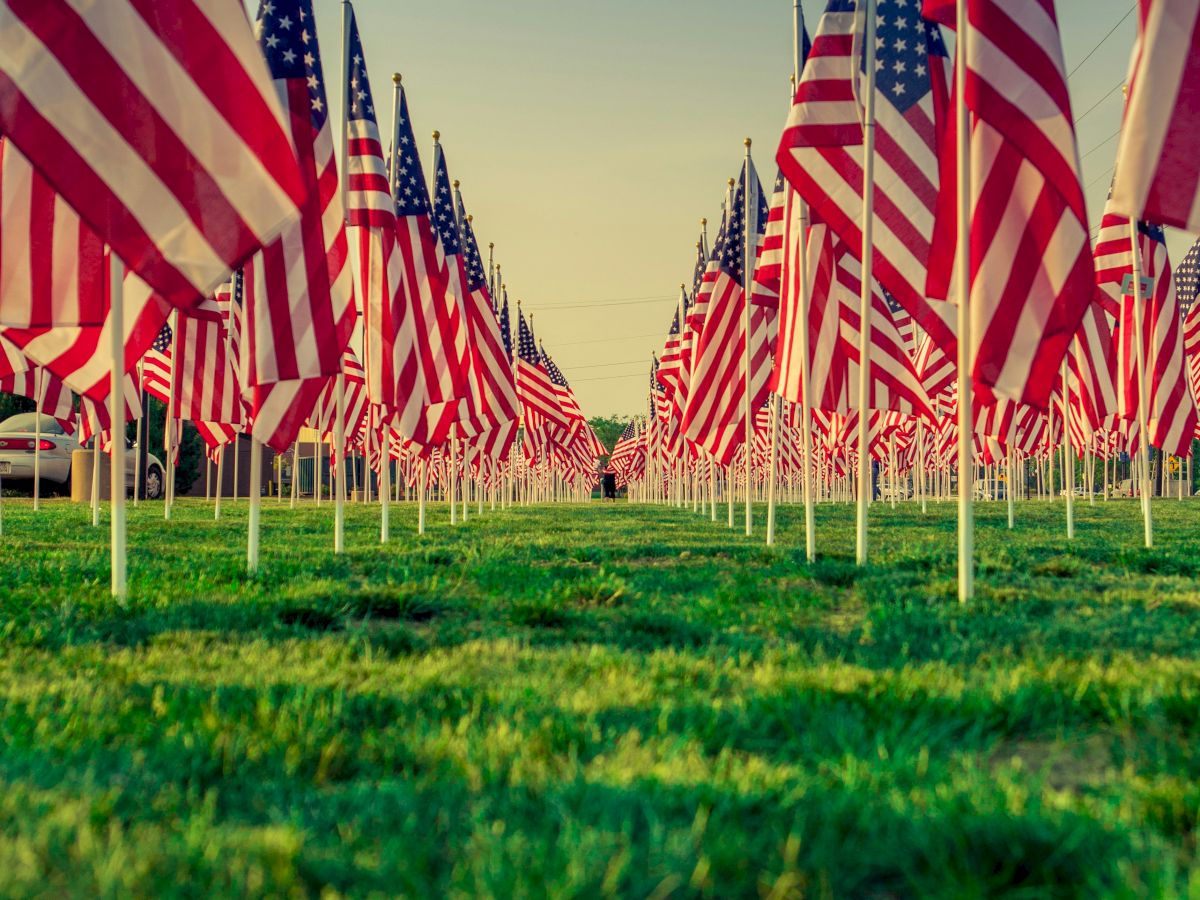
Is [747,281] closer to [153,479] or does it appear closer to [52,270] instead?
[52,270]

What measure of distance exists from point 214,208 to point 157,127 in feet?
1.77

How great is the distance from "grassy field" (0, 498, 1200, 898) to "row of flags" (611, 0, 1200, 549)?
1.98 metres

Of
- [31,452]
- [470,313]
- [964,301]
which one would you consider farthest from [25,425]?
[964,301]

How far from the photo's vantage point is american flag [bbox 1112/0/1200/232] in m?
5.49

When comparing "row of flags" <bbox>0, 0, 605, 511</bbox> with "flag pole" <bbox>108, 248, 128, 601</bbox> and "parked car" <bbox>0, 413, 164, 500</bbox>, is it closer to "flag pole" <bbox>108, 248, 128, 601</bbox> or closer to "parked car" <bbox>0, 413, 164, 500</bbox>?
"flag pole" <bbox>108, 248, 128, 601</bbox>

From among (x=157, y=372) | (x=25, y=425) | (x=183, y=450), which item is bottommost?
(x=183, y=450)

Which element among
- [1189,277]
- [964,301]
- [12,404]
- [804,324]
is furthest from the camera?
[12,404]

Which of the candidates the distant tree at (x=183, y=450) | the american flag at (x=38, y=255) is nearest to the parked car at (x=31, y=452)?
the distant tree at (x=183, y=450)

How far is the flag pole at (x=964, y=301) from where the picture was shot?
6406 mm

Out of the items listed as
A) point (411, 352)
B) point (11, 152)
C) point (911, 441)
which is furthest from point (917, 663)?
point (911, 441)

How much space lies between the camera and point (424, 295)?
13.8 metres

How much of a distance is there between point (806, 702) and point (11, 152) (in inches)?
257

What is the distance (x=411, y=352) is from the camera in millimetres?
13062

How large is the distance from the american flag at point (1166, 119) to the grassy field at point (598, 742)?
218 cm
